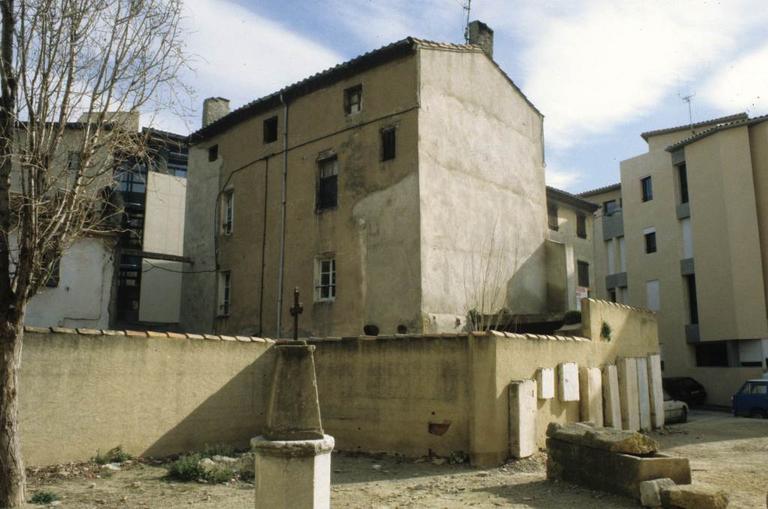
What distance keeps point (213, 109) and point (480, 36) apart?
1110cm

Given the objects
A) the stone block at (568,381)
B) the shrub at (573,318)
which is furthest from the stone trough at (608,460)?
the shrub at (573,318)

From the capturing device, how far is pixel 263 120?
21.6 m

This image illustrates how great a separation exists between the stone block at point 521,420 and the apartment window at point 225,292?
41.9 feet

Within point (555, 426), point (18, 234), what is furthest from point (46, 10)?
point (555, 426)

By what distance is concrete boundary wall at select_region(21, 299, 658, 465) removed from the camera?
10008mm

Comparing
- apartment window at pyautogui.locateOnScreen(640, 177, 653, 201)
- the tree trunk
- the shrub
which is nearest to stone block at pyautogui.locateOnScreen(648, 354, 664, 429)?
the shrub

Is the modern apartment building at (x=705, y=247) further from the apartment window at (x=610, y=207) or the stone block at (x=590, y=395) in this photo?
the stone block at (x=590, y=395)

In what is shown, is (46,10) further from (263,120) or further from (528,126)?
(528,126)

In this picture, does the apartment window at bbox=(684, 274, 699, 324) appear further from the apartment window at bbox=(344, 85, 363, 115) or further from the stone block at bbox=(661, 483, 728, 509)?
the stone block at bbox=(661, 483, 728, 509)

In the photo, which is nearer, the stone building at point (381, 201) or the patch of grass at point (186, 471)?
the patch of grass at point (186, 471)

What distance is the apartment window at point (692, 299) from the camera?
3002 centimetres

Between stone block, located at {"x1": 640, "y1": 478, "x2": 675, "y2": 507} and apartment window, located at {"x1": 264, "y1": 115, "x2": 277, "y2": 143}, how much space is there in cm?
1647

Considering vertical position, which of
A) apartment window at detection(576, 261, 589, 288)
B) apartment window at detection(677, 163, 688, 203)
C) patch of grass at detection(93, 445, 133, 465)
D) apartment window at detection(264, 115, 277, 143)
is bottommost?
patch of grass at detection(93, 445, 133, 465)

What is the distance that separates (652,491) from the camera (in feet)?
27.1
